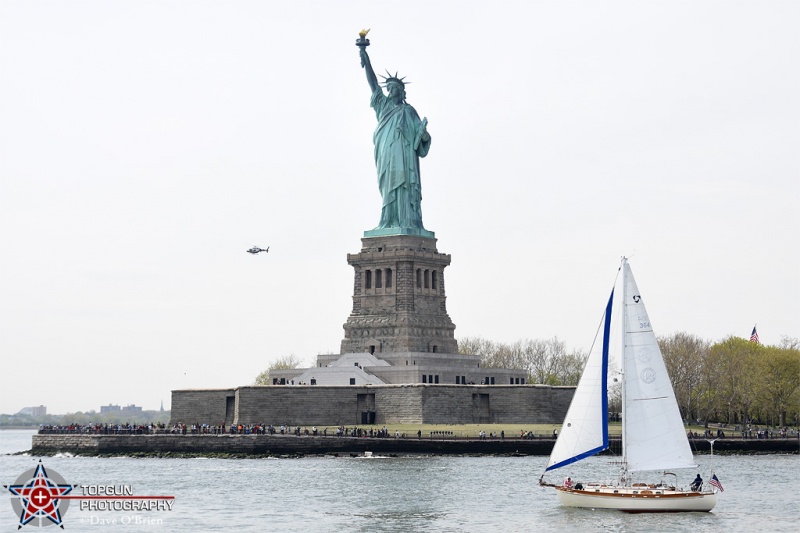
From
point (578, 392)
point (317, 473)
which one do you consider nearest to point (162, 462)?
point (317, 473)

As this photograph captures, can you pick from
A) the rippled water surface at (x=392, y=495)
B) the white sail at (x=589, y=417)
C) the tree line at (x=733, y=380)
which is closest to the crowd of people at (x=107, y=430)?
the rippled water surface at (x=392, y=495)

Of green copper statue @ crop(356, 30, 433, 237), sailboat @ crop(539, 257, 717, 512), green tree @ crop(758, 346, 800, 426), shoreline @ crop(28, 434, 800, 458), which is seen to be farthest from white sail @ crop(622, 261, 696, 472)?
green tree @ crop(758, 346, 800, 426)

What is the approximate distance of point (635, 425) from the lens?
174 ft

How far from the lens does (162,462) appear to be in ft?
→ 279

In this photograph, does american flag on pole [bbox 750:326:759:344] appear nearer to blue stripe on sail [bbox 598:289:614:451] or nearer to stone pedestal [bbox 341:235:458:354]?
stone pedestal [bbox 341:235:458:354]

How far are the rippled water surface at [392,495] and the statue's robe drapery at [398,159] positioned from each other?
26.4 m

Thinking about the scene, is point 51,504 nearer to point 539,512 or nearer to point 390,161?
point 539,512

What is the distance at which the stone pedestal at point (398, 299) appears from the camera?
104 meters

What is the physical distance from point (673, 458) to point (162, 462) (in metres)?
40.5

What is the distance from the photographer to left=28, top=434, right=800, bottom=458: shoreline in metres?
86.4

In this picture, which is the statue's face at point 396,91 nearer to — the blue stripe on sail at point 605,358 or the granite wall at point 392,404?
the granite wall at point 392,404

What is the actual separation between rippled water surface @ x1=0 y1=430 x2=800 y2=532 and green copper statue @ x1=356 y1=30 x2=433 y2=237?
26083 mm

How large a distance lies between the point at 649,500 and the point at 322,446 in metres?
37.4

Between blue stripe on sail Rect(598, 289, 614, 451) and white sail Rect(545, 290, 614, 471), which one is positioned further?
blue stripe on sail Rect(598, 289, 614, 451)
